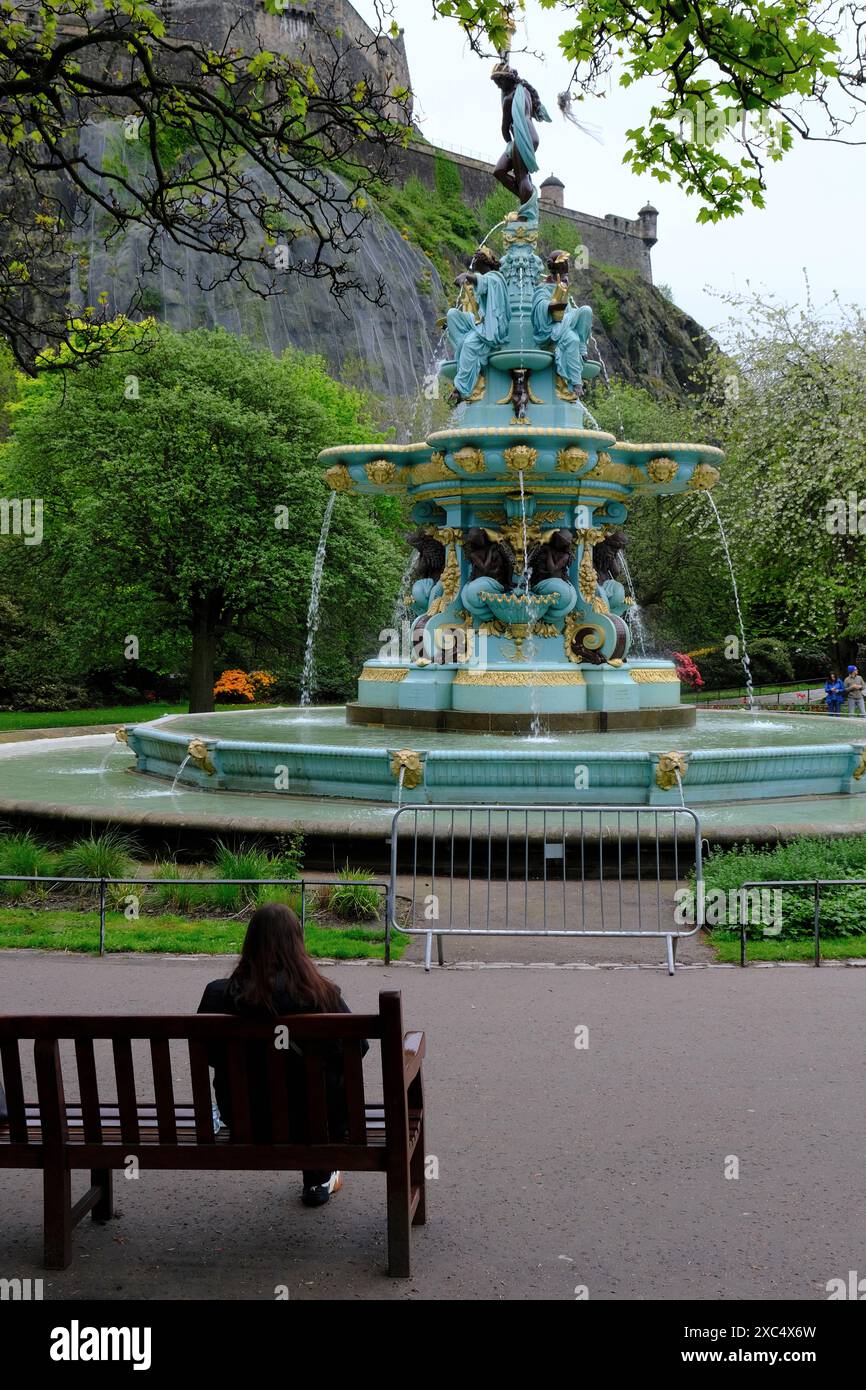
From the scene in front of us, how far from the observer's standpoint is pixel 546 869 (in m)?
10.9

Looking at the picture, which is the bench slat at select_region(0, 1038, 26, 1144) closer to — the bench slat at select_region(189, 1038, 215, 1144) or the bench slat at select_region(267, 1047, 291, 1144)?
the bench slat at select_region(189, 1038, 215, 1144)

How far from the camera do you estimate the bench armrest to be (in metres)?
4.57

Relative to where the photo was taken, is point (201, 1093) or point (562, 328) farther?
point (562, 328)

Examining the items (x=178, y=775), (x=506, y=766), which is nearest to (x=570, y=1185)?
(x=506, y=766)

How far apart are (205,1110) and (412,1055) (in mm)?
742

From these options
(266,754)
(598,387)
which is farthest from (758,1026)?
(598,387)

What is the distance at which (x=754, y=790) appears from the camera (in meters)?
13.9

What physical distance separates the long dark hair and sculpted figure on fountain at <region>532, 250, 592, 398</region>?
16.2 meters

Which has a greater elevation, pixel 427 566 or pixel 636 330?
pixel 636 330

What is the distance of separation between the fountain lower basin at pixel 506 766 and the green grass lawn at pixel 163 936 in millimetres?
3297

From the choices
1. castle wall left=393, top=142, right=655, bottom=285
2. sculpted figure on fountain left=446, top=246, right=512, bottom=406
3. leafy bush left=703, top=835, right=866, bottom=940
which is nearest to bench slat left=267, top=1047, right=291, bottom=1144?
leafy bush left=703, top=835, right=866, bottom=940

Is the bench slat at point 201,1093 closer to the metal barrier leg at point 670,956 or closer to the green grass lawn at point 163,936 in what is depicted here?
the green grass lawn at point 163,936

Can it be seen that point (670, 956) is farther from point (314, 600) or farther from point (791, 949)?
point (314, 600)

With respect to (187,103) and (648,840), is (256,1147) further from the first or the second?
(648,840)
